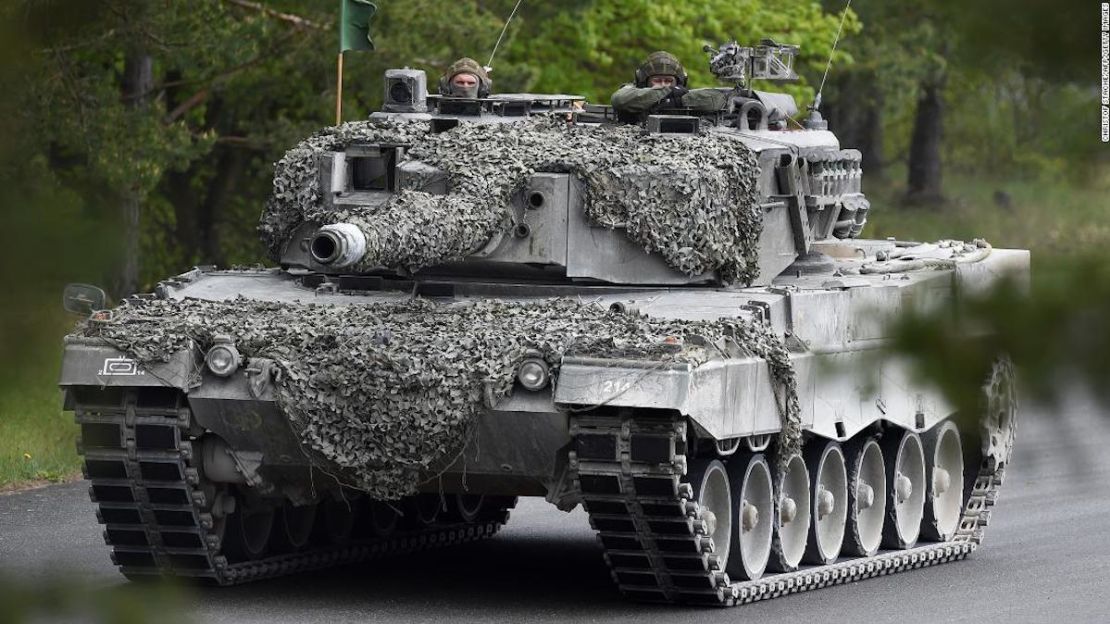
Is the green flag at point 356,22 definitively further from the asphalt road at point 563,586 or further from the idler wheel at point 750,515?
the idler wheel at point 750,515

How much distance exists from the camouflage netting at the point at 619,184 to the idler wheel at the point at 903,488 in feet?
7.37

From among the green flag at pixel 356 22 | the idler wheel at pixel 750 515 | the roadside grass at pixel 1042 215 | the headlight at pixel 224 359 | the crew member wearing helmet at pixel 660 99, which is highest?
Result: the green flag at pixel 356 22

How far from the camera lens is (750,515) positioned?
1075cm

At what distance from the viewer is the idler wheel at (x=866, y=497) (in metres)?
12.2

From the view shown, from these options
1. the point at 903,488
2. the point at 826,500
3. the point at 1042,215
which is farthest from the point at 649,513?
the point at 1042,215

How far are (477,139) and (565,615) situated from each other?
115 inches

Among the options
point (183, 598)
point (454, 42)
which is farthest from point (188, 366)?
point (454, 42)

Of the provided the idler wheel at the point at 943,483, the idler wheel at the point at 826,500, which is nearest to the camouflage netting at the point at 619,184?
the idler wheel at the point at 826,500

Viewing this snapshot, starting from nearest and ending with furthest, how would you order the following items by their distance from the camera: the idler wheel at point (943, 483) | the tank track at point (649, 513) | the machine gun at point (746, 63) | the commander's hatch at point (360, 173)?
the tank track at point (649, 513) < the commander's hatch at point (360, 173) < the machine gun at point (746, 63) < the idler wheel at point (943, 483)

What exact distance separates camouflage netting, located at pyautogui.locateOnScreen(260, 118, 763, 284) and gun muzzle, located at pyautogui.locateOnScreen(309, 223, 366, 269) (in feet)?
4.58

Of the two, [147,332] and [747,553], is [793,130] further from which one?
[147,332]

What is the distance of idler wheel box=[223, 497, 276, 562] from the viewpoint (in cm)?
1092

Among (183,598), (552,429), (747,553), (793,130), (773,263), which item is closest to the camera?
(183,598)

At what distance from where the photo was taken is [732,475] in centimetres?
1062
